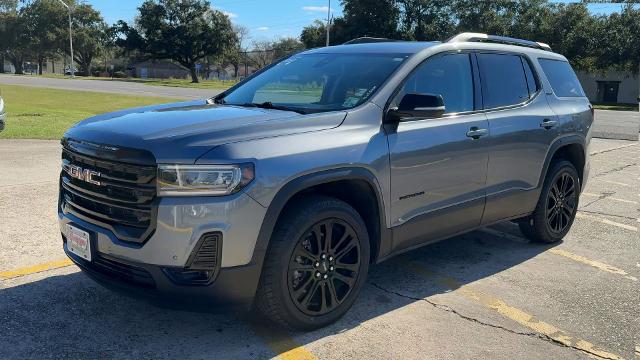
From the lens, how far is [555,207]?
5621 millimetres

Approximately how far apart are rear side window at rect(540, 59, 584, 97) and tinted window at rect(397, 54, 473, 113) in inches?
53.3

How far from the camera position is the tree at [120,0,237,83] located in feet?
222

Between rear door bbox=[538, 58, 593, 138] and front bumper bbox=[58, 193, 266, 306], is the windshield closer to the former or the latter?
front bumper bbox=[58, 193, 266, 306]

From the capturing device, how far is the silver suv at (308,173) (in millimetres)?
3027

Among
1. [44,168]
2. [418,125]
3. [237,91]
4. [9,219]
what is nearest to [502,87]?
[418,125]

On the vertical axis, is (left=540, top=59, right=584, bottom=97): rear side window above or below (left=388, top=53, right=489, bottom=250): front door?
above

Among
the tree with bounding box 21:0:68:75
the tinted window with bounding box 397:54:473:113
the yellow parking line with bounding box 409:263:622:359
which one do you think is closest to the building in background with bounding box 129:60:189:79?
the tree with bounding box 21:0:68:75

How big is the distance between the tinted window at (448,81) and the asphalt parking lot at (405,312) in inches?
56.4

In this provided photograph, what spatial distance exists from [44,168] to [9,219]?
267 centimetres

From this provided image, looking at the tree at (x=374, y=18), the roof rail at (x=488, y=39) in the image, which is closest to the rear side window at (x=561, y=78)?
the roof rail at (x=488, y=39)

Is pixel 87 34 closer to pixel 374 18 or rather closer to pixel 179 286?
pixel 374 18

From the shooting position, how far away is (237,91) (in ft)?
15.9

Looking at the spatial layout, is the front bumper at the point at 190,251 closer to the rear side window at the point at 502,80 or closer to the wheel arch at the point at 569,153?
the rear side window at the point at 502,80

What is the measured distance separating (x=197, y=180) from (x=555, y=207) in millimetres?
3963
